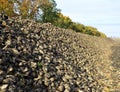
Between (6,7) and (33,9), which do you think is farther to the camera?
(33,9)

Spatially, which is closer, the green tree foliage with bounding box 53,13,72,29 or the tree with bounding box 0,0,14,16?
the tree with bounding box 0,0,14,16

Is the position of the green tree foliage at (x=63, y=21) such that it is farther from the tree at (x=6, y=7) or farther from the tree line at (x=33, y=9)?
the tree at (x=6, y=7)

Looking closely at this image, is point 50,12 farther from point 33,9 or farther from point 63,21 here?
point 63,21

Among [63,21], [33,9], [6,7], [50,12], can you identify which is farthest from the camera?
[63,21]

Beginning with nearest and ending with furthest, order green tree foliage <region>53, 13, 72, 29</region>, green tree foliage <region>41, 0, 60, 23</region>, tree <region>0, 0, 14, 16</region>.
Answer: tree <region>0, 0, 14, 16</region> → green tree foliage <region>41, 0, 60, 23</region> → green tree foliage <region>53, 13, 72, 29</region>

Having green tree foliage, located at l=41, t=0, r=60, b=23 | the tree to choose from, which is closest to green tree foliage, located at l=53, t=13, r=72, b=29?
green tree foliage, located at l=41, t=0, r=60, b=23

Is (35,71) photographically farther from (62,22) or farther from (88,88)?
(62,22)

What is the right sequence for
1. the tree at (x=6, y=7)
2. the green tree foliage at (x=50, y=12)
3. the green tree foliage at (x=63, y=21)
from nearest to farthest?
the tree at (x=6, y=7) < the green tree foliage at (x=50, y=12) < the green tree foliage at (x=63, y=21)

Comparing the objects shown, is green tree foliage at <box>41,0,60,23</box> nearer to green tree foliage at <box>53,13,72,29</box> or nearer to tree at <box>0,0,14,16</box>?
green tree foliage at <box>53,13,72,29</box>

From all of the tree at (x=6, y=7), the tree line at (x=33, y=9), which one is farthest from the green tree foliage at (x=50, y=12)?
the tree at (x=6, y=7)

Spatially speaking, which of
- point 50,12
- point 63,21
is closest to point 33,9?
point 50,12

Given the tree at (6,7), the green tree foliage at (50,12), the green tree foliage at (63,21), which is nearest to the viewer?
the tree at (6,7)

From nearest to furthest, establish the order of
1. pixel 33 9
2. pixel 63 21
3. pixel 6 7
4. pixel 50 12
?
pixel 6 7 → pixel 33 9 → pixel 50 12 → pixel 63 21

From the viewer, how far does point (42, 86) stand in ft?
58.6
